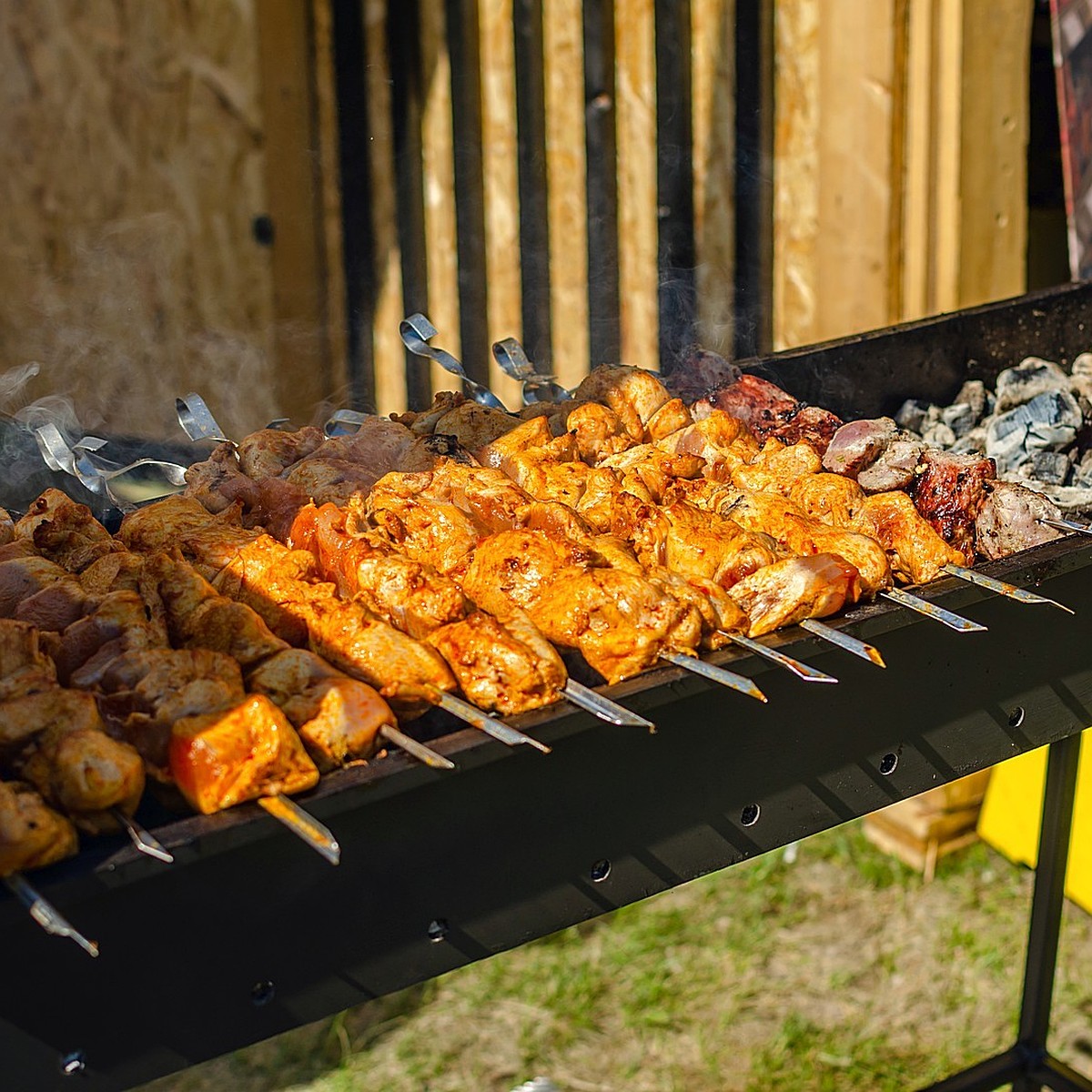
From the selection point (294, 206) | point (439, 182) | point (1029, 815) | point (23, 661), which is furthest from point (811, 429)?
point (294, 206)

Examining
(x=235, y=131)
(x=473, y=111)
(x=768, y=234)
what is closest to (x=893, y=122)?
(x=768, y=234)

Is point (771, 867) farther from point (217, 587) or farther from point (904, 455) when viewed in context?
point (217, 587)

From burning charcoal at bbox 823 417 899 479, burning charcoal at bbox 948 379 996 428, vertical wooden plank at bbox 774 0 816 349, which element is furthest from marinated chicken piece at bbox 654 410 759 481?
vertical wooden plank at bbox 774 0 816 349

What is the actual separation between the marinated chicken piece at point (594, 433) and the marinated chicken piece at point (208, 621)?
1.03 m

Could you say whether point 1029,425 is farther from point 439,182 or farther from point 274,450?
point 439,182

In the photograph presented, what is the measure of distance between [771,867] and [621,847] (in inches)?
115

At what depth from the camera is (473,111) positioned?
19.0 ft

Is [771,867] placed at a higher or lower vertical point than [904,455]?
lower

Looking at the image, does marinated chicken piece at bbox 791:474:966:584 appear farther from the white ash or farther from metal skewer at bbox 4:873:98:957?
metal skewer at bbox 4:873:98:957

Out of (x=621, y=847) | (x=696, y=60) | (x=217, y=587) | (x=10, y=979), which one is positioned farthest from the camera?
Result: (x=696, y=60)

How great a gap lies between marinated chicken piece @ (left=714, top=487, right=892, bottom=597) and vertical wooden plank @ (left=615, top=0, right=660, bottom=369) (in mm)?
3013

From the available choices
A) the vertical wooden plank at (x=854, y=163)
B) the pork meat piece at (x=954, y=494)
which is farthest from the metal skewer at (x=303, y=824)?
the vertical wooden plank at (x=854, y=163)

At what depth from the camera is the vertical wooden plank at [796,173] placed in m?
4.66

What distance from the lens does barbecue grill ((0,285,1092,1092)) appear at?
1522mm
